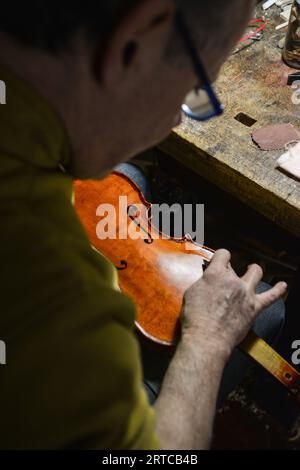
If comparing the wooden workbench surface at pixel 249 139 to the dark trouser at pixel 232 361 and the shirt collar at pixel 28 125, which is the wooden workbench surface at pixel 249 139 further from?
the shirt collar at pixel 28 125

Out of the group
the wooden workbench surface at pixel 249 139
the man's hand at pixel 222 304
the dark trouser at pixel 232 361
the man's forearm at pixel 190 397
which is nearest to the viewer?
the man's forearm at pixel 190 397

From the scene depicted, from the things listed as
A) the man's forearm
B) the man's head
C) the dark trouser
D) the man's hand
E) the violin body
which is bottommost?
the dark trouser

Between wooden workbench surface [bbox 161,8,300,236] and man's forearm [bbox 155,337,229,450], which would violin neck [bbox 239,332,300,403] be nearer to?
man's forearm [bbox 155,337,229,450]

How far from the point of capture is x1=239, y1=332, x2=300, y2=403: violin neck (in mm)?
1104

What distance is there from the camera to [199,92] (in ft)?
2.48

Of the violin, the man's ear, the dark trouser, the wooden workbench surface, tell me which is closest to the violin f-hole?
the violin

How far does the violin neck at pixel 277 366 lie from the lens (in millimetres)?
1104

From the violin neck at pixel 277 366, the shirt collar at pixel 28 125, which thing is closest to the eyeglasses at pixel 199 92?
the shirt collar at pixel 28 125

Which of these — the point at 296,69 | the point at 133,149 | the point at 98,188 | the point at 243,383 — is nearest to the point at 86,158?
the point at 133,149

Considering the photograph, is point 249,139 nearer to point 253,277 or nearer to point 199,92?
point 253,277

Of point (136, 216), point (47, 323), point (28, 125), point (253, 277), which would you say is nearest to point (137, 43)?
point (28, 125)

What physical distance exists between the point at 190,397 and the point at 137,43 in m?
0.68
